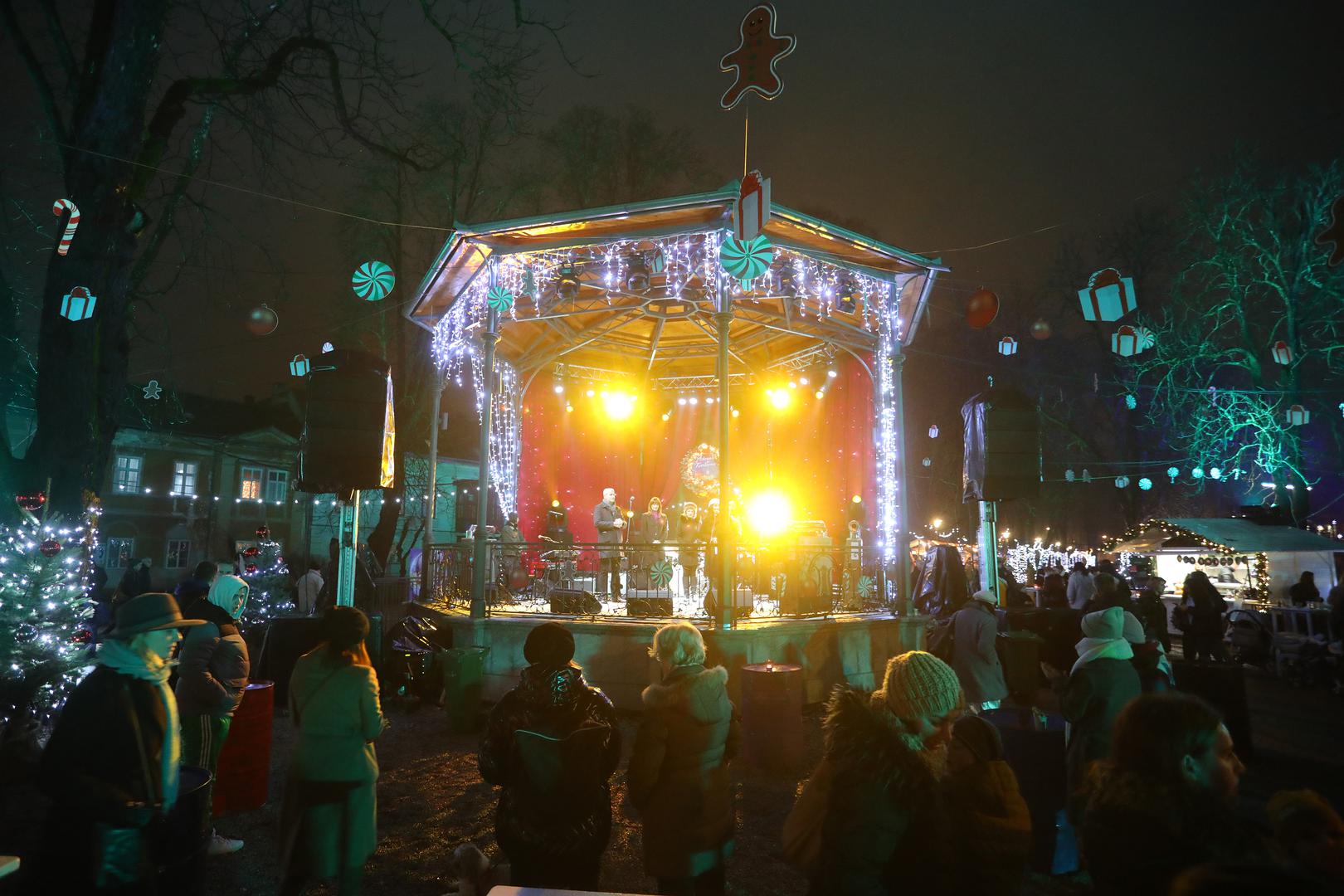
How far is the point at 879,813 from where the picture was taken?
2381 mm

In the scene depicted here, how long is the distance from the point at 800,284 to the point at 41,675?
1014 centimetres

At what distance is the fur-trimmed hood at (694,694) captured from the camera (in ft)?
10.7

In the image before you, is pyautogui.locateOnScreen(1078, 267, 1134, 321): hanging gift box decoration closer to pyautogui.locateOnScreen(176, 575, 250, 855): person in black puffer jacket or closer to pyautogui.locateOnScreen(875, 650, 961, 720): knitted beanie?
pyautogui.locateOnScreen(875, 650, 961, 720): knitted beanie

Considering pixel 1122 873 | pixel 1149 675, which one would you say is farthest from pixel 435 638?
pixel 1122 873

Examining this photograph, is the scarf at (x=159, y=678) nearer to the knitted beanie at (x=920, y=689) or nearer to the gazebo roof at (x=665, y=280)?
the knitted beanie at (x=920, y=689)

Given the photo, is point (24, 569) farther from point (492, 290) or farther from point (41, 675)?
point (492, 290)

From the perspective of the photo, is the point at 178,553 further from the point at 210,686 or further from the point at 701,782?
the point at 701,782

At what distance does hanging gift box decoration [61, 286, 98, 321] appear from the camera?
8375 mm

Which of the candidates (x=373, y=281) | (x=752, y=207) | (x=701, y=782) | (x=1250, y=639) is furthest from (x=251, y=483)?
(x=1250, y=639)

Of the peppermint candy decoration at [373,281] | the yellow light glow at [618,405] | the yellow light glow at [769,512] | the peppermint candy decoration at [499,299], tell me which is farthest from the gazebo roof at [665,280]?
the yellow light glow at [769,512]

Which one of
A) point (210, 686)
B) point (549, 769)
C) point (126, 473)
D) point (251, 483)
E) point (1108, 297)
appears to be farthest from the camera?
point (251, 483)

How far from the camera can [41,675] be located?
6.59 m

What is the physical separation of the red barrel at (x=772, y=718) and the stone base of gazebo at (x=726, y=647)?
1.17 m

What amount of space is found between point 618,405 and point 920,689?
14241 millimetres
